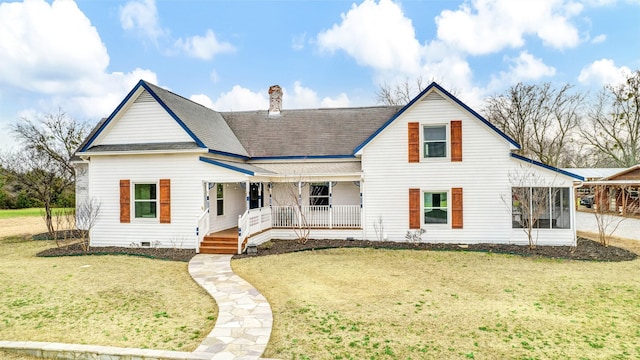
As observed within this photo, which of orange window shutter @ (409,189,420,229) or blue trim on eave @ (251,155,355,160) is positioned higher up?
blue trim on eave @ (251,155,355,160)

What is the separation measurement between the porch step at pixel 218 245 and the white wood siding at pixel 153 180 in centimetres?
73

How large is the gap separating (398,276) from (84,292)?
8214 mm

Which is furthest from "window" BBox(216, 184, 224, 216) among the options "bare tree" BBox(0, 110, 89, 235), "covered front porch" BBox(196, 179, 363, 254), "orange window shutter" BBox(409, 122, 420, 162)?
"bare tree" BBox(0, 110, 89, 235)

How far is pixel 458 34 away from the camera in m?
21.8

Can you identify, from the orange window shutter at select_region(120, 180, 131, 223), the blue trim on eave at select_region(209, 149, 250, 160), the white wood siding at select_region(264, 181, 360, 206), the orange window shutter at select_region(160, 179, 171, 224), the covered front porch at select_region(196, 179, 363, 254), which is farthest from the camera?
the white wood siding at select_region(264, 181, 360, 206)

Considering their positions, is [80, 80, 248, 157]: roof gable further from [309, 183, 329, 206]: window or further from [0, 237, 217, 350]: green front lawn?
[0, 237, 217, 350]: green front lawn

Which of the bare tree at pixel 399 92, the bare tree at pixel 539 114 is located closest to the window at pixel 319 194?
the bare tree at pixel 399 92

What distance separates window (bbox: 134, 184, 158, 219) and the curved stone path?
16.6 ft

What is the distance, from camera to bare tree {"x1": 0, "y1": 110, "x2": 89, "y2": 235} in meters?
23.3

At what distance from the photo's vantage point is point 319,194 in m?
17.3

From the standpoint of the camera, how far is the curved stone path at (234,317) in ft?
17.5

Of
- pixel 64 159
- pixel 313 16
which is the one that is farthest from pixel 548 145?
pixel 64 159

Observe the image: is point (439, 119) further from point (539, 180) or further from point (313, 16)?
point (313, 16)

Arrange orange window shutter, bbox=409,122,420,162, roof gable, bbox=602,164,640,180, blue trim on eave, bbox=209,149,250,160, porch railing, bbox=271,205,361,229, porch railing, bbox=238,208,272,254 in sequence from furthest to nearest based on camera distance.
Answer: roof gable, bbox=602,164,640,180 < porch railing, bbox=271,205,361,229 < orange window shutter, bbox=409,122,420,162 < blue trim on eave, bbox=209,149,250,160 < porch railing, bbox=238,208,272,254
